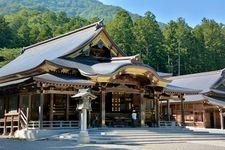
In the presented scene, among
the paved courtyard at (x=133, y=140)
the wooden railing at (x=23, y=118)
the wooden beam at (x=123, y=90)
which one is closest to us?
the paved courtyard at (x=133, y=140)

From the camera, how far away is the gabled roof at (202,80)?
33938 millimetres

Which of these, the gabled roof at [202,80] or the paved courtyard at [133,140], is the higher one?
the gabled roof at [202,80]

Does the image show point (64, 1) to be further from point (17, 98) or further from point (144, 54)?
point (17, 98)

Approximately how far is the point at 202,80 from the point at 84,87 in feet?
66.1

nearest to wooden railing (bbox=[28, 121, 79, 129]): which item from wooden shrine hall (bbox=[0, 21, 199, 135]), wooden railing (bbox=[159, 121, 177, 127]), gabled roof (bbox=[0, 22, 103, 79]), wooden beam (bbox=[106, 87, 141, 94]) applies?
wooden shrine hall (bbox=[0, 21, 199, 135])

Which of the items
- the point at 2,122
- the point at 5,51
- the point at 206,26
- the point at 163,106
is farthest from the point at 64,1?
the point at 2,122

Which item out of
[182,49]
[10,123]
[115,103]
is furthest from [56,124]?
[182,49]

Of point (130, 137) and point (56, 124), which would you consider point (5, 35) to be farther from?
point (130, 137)

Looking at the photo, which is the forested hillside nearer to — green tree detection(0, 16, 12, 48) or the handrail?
green tree detection(0, 16, 12, 48)

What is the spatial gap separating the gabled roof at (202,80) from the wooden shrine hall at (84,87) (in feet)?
34.3

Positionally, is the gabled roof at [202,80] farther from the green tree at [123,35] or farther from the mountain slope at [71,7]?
the mountain slope at [71,7]

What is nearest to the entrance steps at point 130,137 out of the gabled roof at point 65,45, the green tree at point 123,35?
the gabled roof at point 65,45

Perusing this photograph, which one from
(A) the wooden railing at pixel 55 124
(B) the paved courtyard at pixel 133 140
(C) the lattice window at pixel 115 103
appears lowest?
(B) the paved courtyard at pixel 133 140

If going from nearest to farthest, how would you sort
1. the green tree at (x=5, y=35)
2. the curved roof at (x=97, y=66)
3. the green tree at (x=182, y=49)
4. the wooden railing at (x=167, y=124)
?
the curved roof at (x=97, y=66) → the wooden railing at (x=167, y=124) → the green tree at (x=5, y=35) → the green tree at (x=182, y=49)
